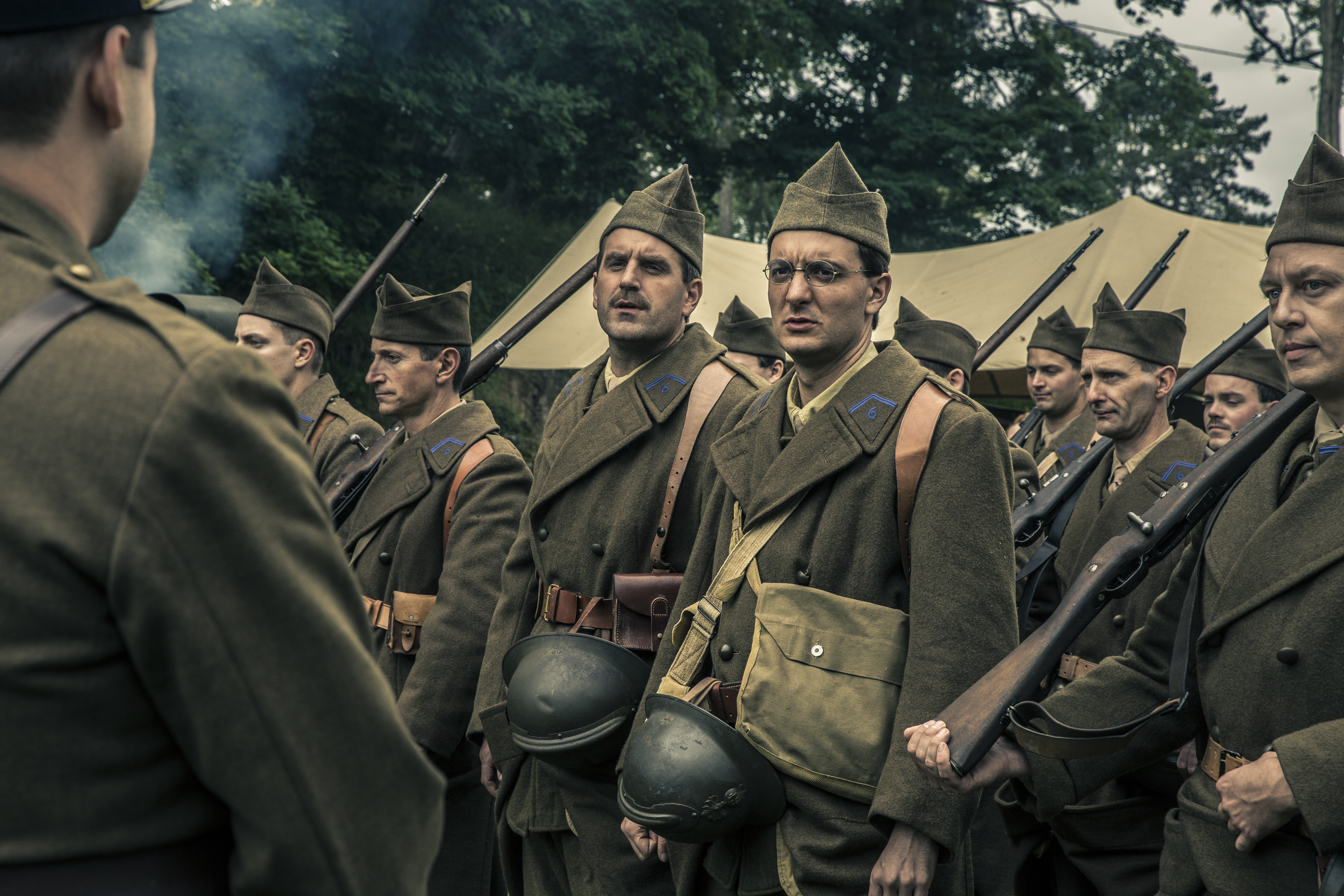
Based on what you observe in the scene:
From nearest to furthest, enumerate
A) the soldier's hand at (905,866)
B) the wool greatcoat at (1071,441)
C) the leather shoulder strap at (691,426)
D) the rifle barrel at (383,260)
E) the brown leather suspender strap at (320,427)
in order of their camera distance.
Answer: the soldier's hand at (905,866) < the leather shoulder strap at (691,426) < the brown leather suspender strap at (320,427) < the wool greatcoat at (1071,441) < the rifle barrel at (383,260)

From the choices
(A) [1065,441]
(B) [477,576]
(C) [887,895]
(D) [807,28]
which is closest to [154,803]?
(C) [887,895]

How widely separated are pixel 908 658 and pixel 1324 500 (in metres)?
0.93

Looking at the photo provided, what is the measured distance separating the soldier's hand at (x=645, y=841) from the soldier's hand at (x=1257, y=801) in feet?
4.59

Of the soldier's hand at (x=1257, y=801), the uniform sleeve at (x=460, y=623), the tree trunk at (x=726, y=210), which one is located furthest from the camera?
the tree trunk at (x=726, y=210)

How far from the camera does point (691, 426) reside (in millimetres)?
3609

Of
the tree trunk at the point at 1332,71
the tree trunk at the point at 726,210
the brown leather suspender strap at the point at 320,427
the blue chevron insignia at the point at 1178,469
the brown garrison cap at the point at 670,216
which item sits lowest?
the brown leather suspender strap at the point at 320,427

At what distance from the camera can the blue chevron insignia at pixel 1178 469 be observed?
4.90m

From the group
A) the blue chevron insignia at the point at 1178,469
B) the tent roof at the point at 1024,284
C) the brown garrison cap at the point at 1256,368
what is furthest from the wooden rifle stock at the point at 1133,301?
the tent roof at the point at 1024,284

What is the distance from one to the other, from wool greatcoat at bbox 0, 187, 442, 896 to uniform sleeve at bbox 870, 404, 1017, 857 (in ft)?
5.15

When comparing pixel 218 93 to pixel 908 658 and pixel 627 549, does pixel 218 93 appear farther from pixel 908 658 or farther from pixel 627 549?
pixel 908 658

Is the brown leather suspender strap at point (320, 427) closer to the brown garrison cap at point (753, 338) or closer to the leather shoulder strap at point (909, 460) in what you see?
the brown garrison cap at point (753, 338)

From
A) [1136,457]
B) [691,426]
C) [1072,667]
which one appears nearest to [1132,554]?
[691,426]

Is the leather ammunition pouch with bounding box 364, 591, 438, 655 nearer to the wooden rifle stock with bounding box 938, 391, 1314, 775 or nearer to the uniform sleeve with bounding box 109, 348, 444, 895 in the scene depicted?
the wooden rifle stock with bounding box 938, 391, 1314, 775

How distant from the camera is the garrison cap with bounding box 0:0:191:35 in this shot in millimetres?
1141
